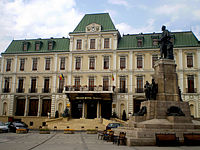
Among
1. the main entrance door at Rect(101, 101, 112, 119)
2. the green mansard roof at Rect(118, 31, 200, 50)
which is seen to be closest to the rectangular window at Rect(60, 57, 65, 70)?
the main entrance door at Rect(101, 101, 112, 119)

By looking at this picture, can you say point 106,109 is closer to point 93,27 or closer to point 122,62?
point 122,62

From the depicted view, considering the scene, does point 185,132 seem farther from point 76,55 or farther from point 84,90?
point 76,55

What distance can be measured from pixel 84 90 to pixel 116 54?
8.15 metres

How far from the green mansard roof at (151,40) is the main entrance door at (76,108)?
37.8ft

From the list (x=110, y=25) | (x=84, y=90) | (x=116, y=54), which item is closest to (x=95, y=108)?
(x=84, y=90)

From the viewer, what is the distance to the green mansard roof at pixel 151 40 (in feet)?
127

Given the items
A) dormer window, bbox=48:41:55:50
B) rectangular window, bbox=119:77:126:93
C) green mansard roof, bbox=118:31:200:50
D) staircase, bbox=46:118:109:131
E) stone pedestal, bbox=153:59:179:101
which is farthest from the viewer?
dormer window, bbox=48:41:55:50

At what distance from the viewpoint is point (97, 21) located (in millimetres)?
43875

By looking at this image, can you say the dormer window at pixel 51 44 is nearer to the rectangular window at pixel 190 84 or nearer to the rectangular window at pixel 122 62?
the rectangular window at pixel 122 62

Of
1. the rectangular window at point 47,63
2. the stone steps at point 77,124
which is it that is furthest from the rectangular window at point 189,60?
the rectangular window at point 47,63

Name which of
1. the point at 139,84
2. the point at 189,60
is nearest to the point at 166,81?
the point at 139,84

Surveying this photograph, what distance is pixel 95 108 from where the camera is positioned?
131 ft

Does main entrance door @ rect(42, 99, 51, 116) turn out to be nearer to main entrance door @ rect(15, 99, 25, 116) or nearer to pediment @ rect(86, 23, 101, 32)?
main entrance door @ rect(15, 99, 25, 116)

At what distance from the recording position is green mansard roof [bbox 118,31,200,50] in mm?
38781
